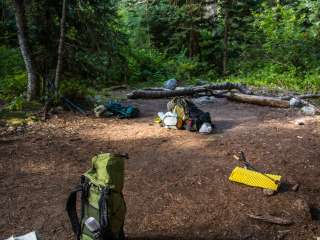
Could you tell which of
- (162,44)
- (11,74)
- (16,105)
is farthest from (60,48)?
(162,44)

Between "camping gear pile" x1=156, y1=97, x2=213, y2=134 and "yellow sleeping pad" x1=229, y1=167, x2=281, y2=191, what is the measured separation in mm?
2199

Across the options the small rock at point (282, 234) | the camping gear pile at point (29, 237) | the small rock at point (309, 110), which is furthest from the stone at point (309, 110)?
the camping gear pile at point (29, 237)

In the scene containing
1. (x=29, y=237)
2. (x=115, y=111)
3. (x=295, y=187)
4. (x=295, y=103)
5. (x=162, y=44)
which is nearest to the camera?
(x=29, y=237)

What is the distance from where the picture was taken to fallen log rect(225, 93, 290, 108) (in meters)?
10.2

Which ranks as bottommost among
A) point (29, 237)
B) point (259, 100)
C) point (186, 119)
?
point (29, 237)

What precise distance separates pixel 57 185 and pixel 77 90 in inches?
192

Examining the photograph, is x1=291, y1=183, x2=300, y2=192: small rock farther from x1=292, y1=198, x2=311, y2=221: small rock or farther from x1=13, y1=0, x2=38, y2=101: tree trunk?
x1=13, y1=0, x2=38, y2=101: tree trunk

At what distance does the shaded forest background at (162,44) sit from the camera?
9727 mm

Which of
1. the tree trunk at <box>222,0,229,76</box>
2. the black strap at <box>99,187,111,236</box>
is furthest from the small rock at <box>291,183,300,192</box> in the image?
the tree trunk at <box>222,0,229,76</box>

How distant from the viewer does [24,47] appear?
30.8ft

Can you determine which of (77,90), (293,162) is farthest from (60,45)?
(293,162)

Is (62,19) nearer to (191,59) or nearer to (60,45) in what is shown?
(60,45)

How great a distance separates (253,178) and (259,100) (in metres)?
5.54

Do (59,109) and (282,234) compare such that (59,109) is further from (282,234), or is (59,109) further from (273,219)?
(282,234)
